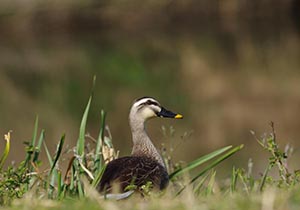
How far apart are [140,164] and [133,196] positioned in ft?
4.25

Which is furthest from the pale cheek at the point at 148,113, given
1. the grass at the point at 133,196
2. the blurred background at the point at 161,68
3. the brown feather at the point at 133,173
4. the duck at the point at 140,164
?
the brown feather at the point at 133,173

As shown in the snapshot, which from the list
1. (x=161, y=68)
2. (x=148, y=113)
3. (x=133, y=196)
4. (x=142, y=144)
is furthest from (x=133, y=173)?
(x=161, y=68)

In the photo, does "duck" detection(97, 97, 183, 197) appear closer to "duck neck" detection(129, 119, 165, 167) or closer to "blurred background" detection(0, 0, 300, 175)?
"duck neck" detection(129, 119, 165, 167)

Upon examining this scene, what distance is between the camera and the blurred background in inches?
659

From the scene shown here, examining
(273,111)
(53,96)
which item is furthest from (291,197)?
(53,96)

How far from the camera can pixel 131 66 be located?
94.6 ft

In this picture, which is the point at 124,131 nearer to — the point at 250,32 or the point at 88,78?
the point at 88,78

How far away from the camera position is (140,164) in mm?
7152

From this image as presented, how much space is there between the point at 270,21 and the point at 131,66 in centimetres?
1919

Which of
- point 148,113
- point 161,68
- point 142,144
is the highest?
point 148,113

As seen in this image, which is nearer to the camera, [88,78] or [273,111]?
[273,111]

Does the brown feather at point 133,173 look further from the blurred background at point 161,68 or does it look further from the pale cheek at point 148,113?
the blurred background at point 161,68

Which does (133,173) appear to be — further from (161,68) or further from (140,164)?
(161,68)

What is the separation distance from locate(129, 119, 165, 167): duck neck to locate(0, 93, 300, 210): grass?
0.73ft
